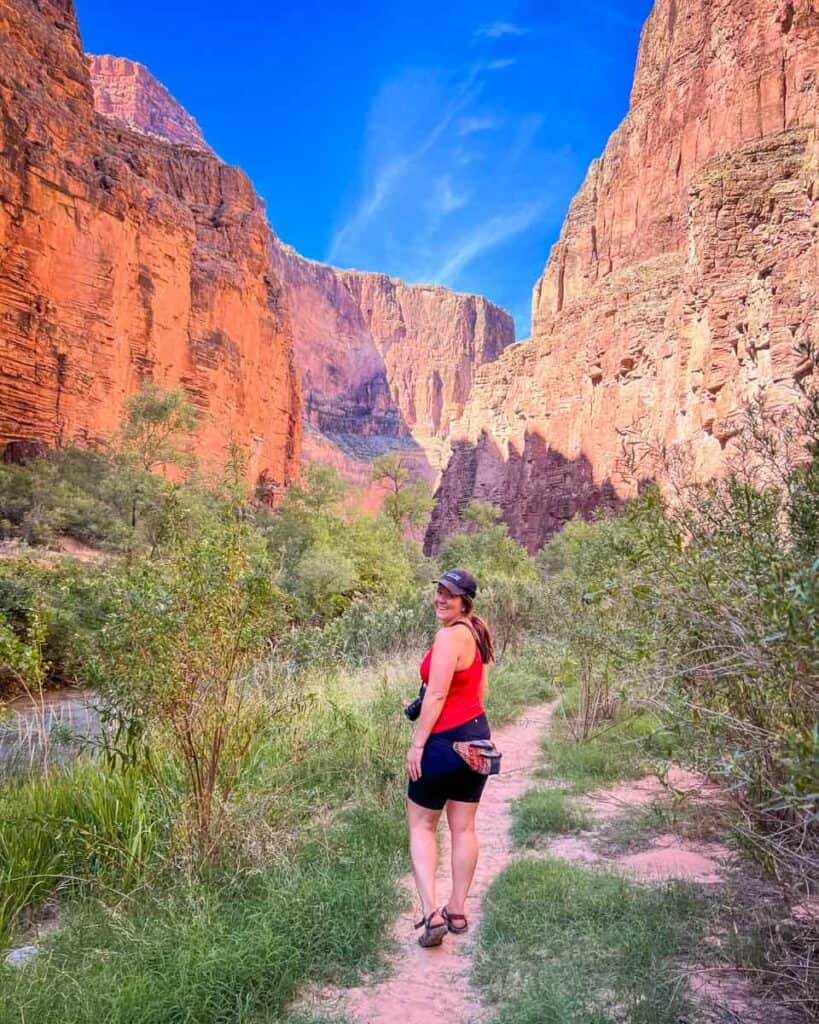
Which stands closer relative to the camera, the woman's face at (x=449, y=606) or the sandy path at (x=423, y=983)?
the sandy path at (x=423, y=983)

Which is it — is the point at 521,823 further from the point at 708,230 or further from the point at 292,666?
the point at 708,230

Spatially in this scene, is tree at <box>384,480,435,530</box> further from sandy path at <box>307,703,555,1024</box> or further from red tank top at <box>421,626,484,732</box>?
red tank top at <box>421,626,484,732</box>

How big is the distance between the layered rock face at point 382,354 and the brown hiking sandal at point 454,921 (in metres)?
102

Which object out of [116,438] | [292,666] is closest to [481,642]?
[292,666]

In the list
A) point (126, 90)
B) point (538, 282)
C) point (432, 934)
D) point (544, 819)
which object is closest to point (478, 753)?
point (432, 934)

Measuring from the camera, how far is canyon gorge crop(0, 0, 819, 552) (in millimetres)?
28500

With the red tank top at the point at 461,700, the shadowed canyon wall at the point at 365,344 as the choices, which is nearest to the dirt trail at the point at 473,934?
the red tank top at the point at 461,700

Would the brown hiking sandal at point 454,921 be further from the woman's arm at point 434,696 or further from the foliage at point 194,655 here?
the foliage at point 194,655

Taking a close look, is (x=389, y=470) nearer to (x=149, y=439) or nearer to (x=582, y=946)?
(x=149, y=439)

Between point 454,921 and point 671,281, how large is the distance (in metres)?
52.3

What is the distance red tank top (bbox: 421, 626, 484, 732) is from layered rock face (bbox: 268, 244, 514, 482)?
101776mm

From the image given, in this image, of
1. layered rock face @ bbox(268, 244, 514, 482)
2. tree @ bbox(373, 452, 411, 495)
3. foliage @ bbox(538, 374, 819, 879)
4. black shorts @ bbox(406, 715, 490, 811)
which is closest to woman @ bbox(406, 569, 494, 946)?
black shorts @ bbox(406, 715, 490, 811)

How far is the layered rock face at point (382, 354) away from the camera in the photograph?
114812 mm

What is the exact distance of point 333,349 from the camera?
398 feet
